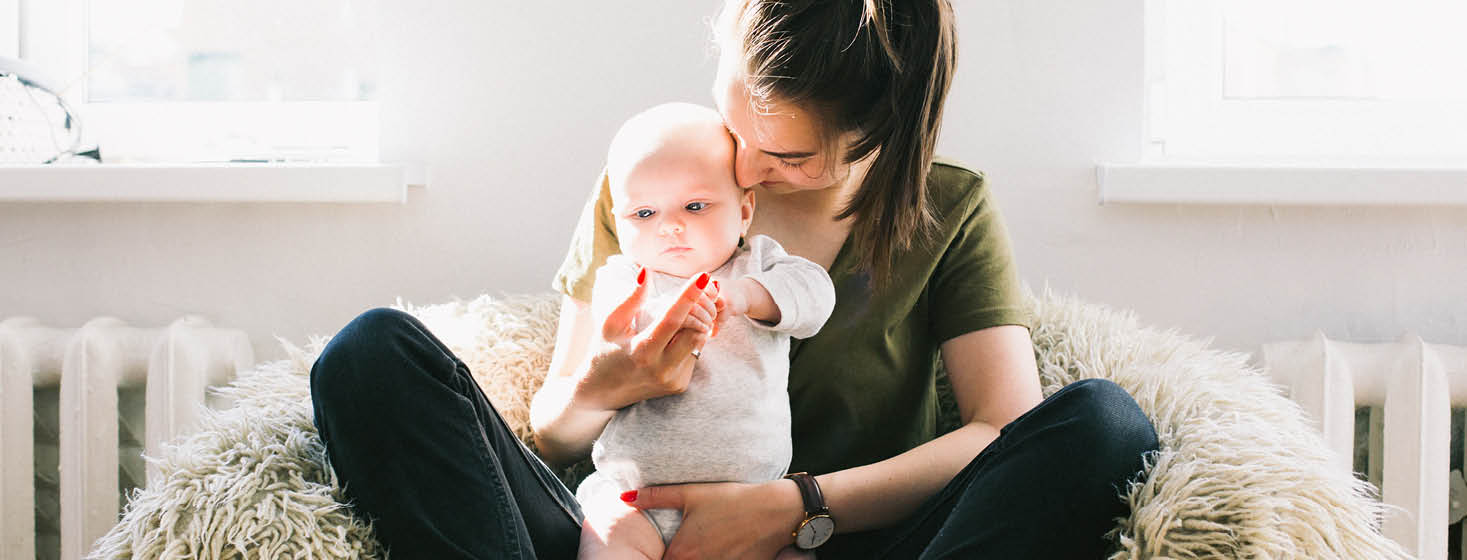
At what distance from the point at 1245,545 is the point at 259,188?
134 centimetres

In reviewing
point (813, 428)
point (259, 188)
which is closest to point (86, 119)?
point (259, 188)

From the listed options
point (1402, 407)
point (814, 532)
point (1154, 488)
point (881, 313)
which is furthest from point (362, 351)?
point (1402, 407)

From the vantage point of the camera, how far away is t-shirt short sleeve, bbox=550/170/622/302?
1.13m

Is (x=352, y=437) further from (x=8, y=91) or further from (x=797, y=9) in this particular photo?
(x=8, y=91)

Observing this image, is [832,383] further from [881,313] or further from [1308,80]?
[1308,80]

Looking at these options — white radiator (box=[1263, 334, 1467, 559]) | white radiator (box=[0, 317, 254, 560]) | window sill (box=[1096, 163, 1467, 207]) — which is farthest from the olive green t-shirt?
white radiator (box=[0, 317, 254, 560])

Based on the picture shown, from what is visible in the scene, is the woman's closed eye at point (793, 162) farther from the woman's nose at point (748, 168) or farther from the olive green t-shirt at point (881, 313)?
the olive green t-shirt at point (881, 313)

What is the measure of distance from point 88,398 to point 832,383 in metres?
1.06

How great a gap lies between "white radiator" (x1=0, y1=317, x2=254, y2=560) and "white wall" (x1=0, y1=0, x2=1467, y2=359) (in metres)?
0.14

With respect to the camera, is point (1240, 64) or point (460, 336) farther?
point (1240, 64)

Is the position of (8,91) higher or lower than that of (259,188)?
higher

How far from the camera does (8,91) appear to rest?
5.12ft

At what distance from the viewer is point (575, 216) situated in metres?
1.58

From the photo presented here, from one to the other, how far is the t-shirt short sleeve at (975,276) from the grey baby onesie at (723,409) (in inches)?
8.4
